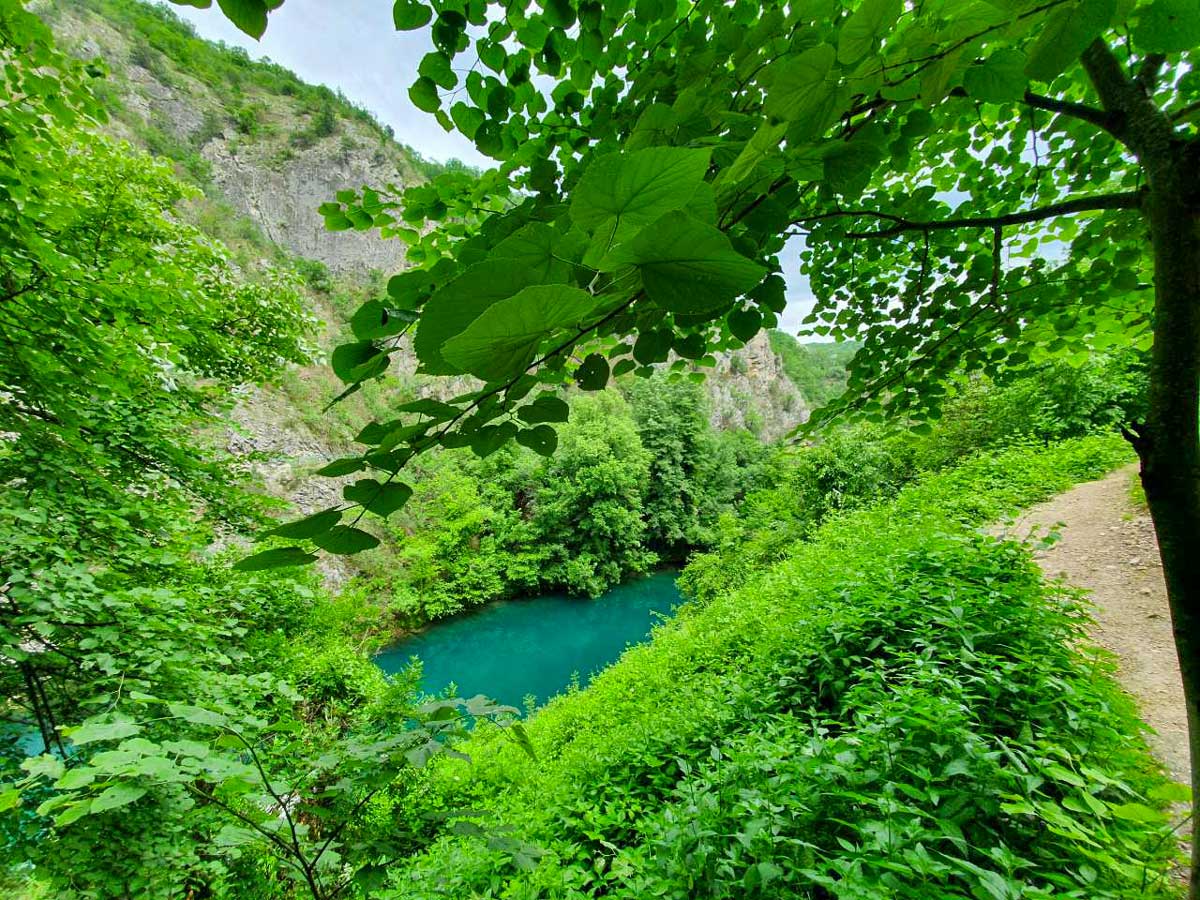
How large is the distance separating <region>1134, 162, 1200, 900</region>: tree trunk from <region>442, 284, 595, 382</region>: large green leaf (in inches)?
35.9

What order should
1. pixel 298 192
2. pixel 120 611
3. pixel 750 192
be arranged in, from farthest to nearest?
pixel 298 192 < pixel 120 611 < pixel 750 192

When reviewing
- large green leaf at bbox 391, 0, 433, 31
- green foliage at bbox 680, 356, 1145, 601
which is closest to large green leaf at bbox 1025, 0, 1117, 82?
large green leaf at bbox 391, 0, 433, 31

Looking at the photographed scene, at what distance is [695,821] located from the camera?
1809 mm

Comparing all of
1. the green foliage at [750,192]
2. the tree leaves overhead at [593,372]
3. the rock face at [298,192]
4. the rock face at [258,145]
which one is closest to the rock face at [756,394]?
the rock face at [298,192]

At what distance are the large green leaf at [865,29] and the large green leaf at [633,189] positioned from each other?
0.79 feet

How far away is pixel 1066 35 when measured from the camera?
1.21 ft

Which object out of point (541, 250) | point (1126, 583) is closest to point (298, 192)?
point (541, 250)

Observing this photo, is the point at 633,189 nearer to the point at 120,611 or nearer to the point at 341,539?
the point at 341,539

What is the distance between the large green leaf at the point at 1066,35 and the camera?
1.14 feet

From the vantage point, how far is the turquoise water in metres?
9.34

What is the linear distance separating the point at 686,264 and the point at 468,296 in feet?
0.45

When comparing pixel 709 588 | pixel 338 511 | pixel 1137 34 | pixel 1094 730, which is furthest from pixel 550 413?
pixel 709 588

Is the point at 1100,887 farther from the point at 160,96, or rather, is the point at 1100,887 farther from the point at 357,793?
the point at 160,96

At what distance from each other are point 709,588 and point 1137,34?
9412 mm
